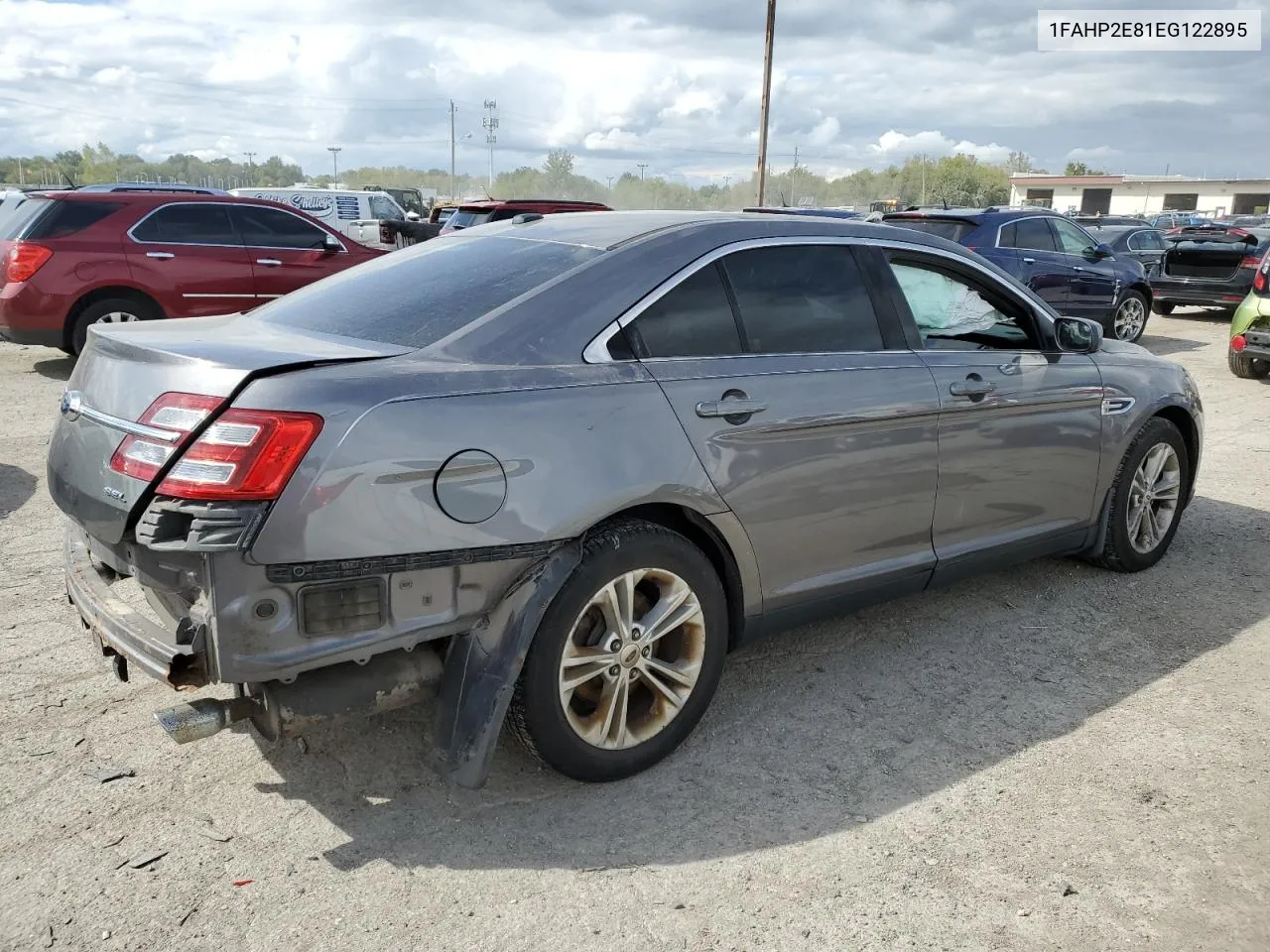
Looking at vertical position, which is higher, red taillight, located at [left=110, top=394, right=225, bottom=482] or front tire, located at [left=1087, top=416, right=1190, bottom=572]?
red taillight, located at [left=110, top=394, right=225, bottom=482]

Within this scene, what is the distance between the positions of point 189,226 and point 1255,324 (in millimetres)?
10615

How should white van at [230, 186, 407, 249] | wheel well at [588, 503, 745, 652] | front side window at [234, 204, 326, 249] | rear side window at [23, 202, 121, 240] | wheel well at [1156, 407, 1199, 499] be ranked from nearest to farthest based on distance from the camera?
wheel well at [588, 503, 745, 652] → wheel well at [1156, 407, 1199, 499] → rear side window at [23, 202, 121, 240] → front side window at [234, 204, 326, 249] → white van at [230, 186, 407, 249]

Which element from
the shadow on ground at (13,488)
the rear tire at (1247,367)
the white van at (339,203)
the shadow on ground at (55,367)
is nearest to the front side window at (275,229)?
the shadow on ground at (55,367)

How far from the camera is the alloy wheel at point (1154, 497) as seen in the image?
4996 millimetres

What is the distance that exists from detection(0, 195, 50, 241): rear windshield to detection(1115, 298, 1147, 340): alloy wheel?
40.2ft

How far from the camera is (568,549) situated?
292 centimetres

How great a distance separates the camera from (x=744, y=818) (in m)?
3.01

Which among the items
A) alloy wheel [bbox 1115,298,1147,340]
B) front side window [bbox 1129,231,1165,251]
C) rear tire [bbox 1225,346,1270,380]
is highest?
front side window [bbox 1129,231,1165,251]

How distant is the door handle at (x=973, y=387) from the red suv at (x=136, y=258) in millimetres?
8223

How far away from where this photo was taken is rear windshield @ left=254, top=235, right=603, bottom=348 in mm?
3109

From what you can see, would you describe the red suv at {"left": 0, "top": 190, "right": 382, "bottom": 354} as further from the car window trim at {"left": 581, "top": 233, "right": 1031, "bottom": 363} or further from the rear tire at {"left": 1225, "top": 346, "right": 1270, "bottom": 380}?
the rear tire at {"left": 1225, "top": 346, "right": 1270, "bottom": 380}

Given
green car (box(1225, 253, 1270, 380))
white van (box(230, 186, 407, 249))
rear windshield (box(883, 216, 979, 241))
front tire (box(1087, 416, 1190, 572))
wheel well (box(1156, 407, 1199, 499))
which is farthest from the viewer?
white van (box(230, 186, 407, 249))

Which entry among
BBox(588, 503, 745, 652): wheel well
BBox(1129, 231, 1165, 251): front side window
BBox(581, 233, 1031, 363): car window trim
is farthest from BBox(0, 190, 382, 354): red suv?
BBox(1129, 231, 1165, 251): front side window

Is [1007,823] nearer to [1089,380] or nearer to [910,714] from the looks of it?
[910,714]
